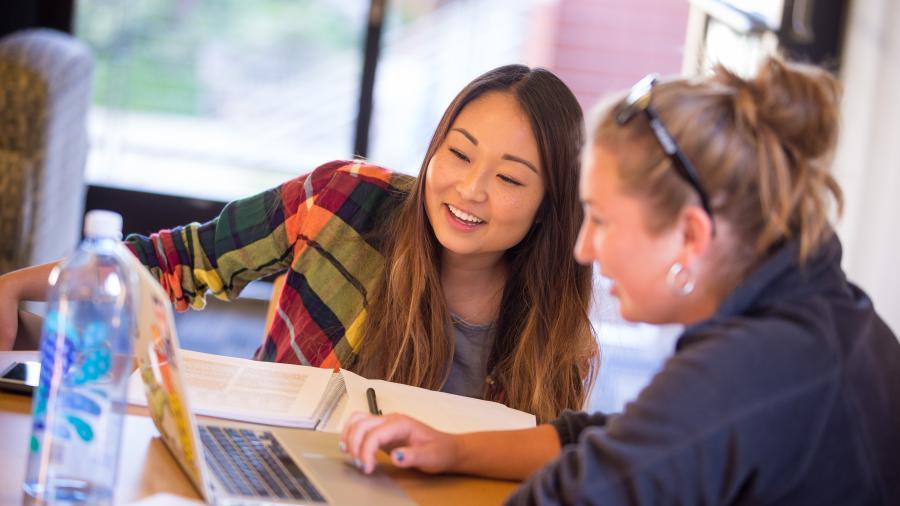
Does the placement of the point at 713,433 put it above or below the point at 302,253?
above

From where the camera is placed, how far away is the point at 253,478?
42.6 inches

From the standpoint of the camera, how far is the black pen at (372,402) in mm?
1334

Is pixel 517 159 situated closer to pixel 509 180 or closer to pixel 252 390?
pixel 509 180

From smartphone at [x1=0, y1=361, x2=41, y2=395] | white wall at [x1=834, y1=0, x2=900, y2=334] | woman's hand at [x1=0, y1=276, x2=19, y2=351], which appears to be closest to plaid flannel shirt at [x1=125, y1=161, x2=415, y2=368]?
woman's hand at [x1=0, y1=276, x2=19, y2=351]

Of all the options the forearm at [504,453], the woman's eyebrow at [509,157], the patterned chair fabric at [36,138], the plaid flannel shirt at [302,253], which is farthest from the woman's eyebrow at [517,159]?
the patterned chair fabric at [36,138]

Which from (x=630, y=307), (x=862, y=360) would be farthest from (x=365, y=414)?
(x=862, y=360)

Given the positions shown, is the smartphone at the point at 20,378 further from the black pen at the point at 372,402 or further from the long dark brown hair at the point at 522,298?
the long dark brown hair at the point at 522,298

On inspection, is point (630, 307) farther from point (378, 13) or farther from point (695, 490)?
point (378, 13)

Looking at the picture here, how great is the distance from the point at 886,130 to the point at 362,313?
2636 mm

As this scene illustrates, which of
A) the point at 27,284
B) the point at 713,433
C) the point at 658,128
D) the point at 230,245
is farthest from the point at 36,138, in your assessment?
the point at 713,433

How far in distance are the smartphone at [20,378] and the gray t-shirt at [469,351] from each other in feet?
2.14

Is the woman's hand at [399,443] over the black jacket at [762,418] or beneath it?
beneath

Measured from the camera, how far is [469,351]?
5.76 ft

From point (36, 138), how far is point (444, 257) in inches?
67.2
